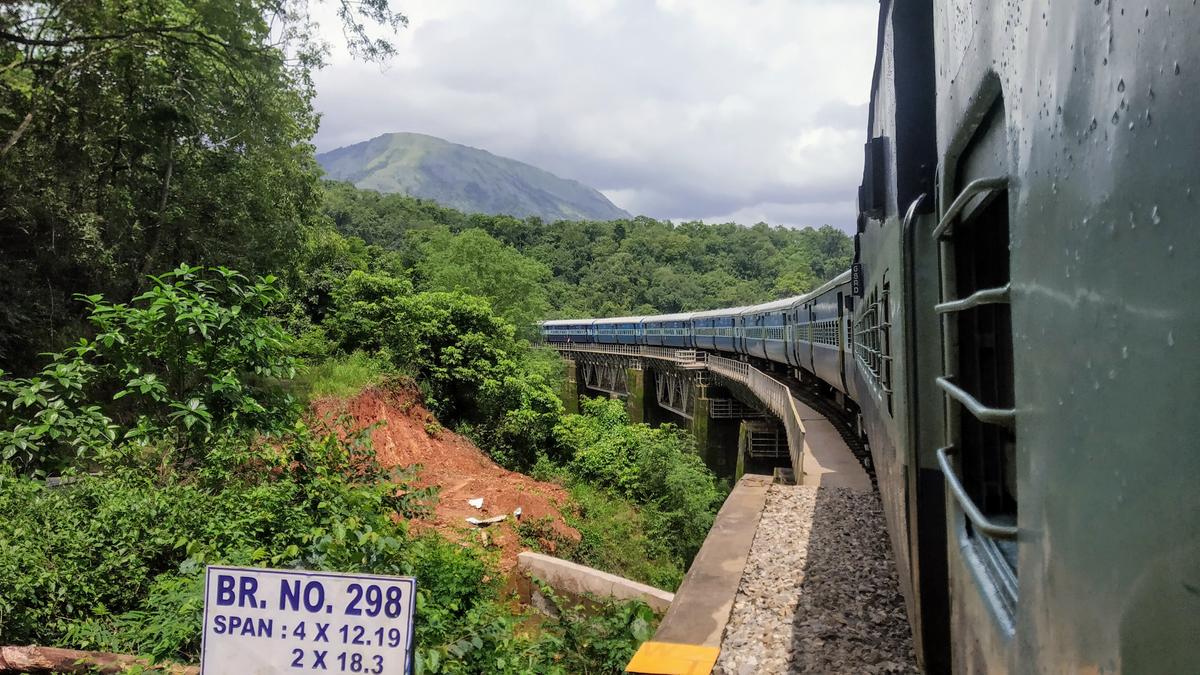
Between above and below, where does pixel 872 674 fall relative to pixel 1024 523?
below

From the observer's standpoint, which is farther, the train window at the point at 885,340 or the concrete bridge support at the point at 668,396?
the concrete bridge support at the point at 668,396

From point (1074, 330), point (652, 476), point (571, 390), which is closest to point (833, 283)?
point (652, 476)

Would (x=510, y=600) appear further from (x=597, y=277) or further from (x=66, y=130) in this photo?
(x=597, y=277)

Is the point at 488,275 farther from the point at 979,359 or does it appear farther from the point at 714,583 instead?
the point at 979,359

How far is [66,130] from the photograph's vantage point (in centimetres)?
1270

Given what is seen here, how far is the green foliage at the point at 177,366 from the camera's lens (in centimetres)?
547

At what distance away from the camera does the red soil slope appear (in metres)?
11.9

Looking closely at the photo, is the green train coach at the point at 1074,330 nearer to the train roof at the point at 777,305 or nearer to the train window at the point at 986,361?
the train window at the point at 986,361

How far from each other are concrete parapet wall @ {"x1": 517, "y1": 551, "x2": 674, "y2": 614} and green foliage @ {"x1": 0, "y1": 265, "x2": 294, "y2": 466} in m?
5.01

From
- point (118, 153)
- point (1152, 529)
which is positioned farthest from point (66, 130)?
point (1152, 529)

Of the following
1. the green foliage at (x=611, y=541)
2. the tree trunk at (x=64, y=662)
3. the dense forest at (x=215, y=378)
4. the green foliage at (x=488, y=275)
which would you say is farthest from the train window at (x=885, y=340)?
the green foliage at (x=488, y=275)

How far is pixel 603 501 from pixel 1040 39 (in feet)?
52.5

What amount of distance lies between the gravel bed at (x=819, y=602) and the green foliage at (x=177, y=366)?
4.29 metres

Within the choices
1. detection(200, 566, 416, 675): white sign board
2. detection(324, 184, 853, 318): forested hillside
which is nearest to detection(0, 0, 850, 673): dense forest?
detection(200, 566, 416, 675): white sign board
